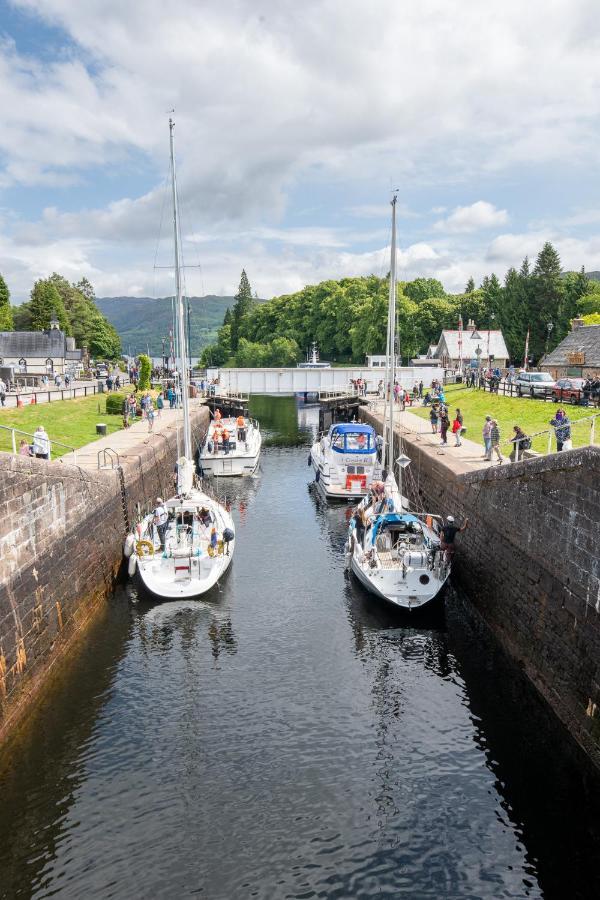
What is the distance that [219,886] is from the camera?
9703 mm

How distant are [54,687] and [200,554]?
667 centimetres

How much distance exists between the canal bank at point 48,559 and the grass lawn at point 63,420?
6.91 metres

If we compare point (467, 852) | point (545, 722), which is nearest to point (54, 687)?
point (467, 852)

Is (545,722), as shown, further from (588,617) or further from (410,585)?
(410,585)

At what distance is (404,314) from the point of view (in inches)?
4099

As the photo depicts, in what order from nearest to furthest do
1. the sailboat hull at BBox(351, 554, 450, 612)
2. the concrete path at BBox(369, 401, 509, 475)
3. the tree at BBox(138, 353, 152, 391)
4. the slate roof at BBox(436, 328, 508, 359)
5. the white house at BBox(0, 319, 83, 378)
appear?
the sailboat hull at BBox(351, 554, 450, 612) → the concrete path at BBox(369, 401, 509, 475) → the tree at BBox(138, 353, 152, 391) → the white house at BBox(0, 319, 83, 378) → the slate roof at BBox(436, 328, 508, 359)

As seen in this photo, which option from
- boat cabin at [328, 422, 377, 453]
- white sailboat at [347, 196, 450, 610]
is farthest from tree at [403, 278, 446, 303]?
white sailboat at [347, 196, 450, 610]

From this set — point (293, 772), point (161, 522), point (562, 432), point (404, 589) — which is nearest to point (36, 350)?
point (161, 522)

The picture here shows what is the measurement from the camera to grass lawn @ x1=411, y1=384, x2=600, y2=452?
26.6 meters

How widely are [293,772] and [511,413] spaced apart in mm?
27451

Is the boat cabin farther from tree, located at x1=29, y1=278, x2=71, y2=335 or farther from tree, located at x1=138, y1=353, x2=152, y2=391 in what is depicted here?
tree, located at x1=29, y1=278, x2=71, y2=335

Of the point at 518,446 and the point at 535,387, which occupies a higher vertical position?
the point at 535,387

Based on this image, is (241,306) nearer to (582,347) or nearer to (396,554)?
(582,347)

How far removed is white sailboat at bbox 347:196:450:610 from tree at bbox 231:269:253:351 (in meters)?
134
